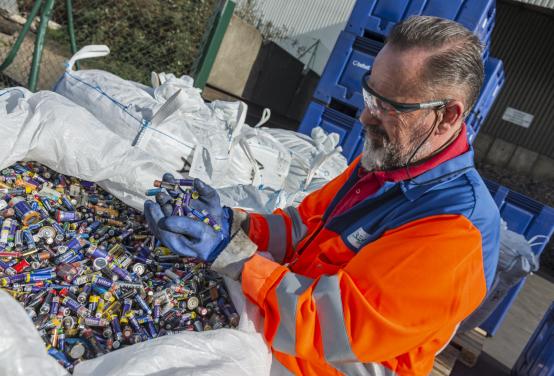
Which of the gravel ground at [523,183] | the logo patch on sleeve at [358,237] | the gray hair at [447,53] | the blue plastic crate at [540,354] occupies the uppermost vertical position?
the gravel ground at [523,183]

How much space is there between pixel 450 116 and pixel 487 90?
437 cm

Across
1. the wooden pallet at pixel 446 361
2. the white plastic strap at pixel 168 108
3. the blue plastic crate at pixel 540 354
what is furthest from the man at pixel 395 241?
the blue plastic crate at pixel 540 354

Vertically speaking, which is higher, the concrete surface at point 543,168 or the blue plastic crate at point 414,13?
the blue plastic crate at point 414,13

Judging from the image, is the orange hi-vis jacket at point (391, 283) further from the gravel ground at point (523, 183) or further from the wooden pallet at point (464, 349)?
the gravel ground at point (523, 183)

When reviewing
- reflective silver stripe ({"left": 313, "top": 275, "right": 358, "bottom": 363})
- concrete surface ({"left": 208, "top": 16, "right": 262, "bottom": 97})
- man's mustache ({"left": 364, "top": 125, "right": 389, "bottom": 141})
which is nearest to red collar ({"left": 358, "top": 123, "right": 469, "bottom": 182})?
man's mustache ({"left": 364, "top": 125, "right": 389, "bottom": 141})

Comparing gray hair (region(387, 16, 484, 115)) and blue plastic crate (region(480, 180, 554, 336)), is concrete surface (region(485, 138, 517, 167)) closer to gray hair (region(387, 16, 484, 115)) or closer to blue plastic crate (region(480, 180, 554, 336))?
blue plastic crate (region(480, 180, 554, 336))

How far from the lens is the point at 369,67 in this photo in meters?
5.36

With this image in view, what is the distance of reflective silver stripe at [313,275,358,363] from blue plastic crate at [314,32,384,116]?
14.1 feet

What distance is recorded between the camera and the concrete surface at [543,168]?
481 inches

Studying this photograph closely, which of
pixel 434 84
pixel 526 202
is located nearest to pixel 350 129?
pixel 526 202

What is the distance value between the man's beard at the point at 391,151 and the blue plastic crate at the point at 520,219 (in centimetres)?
360

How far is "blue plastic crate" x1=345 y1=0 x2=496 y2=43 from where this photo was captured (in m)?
4.98

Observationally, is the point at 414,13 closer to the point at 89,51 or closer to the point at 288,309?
the point at 89,51

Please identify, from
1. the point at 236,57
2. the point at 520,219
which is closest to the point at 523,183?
the point at 520,219
